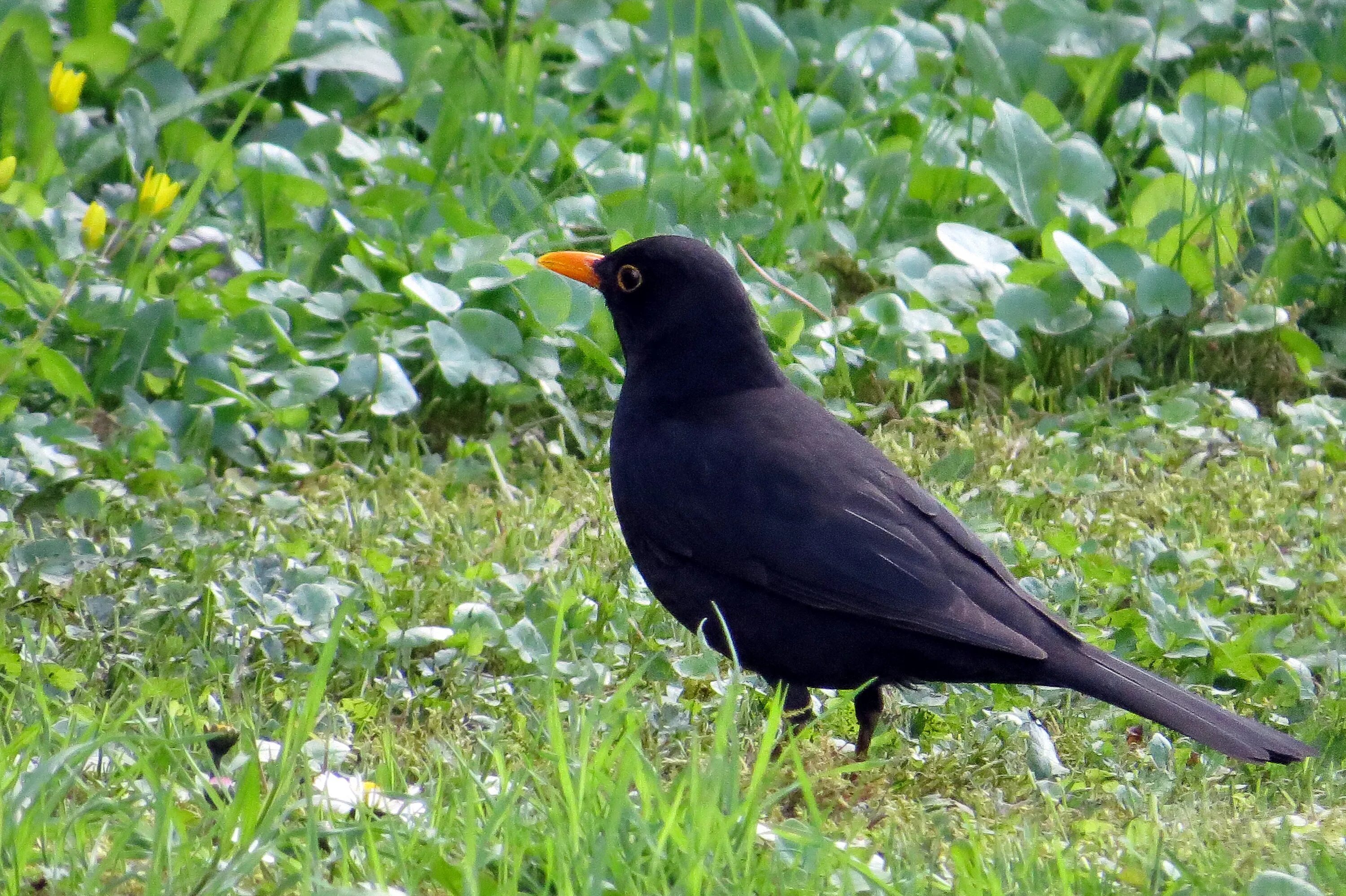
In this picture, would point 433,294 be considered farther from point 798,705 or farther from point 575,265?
point 798,705

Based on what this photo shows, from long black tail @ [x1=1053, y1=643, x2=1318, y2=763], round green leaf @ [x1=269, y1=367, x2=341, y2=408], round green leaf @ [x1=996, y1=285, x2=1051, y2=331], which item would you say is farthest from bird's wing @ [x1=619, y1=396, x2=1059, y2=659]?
round green leaf @ [x1=996, y1=285, x2=1051, y2=331]

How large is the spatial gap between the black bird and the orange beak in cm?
38

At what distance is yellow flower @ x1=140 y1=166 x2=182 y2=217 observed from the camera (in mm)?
4605

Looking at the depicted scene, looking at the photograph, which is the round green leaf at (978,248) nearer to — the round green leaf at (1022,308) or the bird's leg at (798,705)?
the round green leaf at (1022,308)

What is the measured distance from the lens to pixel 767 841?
9.96 ft

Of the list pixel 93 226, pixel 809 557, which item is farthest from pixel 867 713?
pixel 93 226

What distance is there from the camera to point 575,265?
4438 millimetres

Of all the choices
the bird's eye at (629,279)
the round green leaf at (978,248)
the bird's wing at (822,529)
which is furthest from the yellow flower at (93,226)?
the round green leaf at (978,248)

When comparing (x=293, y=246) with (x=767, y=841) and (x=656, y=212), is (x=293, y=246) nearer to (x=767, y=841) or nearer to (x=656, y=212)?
(x=656, y=212)

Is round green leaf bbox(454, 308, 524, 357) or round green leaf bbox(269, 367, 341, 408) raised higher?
round green leaf bbox(454, 308, 524, 357)

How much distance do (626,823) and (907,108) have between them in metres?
4.54

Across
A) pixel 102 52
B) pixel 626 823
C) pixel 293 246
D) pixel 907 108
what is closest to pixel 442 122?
pixel 293 246

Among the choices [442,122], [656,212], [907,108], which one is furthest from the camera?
[907,108]

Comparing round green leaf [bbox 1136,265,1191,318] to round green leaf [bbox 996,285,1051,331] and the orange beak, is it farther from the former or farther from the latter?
the orange beak
